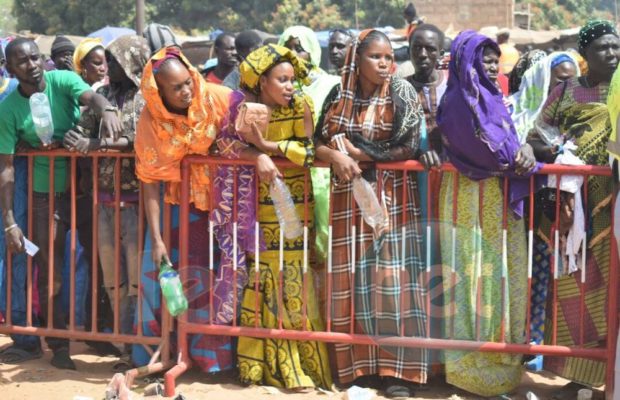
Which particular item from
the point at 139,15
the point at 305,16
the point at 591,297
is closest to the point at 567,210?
the point at 591,297

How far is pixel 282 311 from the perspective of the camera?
5.92 metres

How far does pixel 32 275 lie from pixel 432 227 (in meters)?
2.83

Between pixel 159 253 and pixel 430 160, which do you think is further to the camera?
pixel 159 253

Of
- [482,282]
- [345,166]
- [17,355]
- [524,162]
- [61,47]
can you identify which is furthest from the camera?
[61,47]

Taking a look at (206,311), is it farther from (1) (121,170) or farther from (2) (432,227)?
(2) (432,227)

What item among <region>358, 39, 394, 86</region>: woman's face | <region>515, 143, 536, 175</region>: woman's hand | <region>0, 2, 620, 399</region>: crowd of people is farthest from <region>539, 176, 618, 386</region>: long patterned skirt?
<region>358, 39, 394, 86</region>: woman's face

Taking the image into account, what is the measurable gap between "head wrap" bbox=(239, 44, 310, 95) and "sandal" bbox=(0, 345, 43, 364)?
95.2 inches

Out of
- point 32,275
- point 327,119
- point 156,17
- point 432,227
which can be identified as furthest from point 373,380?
point 156,17

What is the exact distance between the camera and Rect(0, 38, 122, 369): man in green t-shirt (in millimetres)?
6215

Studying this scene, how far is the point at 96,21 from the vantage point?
132 ft

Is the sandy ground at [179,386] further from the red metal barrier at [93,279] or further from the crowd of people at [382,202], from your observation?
the red metal barrier at [93,279]

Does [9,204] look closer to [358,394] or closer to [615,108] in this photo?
[358,394]

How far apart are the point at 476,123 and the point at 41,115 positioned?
272cm

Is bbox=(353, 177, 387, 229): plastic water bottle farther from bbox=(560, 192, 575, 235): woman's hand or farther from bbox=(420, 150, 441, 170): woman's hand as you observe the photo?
bbox=(560, 192, 575, 235): woman's hand
